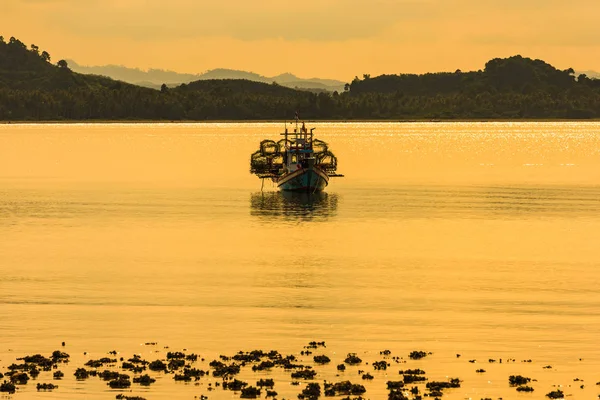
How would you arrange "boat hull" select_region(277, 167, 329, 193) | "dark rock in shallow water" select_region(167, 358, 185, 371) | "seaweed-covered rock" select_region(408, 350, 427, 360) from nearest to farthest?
1. "dark rock in shallow water" select_region(167, 358, 185, 371)
2. "seaweed-covered rock" select_region(408, 350, 427, 360)
3. "boat hull" select_region(277, 167, 329, 193)

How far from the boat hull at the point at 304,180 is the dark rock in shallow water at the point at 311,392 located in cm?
9152

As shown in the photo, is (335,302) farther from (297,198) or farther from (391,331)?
(297,198)

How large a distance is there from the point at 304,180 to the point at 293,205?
11824 millimetres

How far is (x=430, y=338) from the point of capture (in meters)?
45.6

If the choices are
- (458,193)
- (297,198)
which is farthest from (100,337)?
(458,193)

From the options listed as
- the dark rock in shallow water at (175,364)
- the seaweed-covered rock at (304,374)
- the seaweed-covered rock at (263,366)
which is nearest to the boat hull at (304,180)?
the dark rock in shallow water at (175,364)

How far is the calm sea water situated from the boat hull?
3772mm

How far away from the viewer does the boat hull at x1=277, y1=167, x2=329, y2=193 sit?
419 ft

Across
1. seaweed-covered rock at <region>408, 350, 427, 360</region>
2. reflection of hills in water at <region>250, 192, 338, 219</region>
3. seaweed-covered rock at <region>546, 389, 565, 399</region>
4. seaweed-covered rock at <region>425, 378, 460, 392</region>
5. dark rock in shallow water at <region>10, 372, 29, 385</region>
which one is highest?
dark rock in shallow water at <region>10, 372, 29, 385</region>

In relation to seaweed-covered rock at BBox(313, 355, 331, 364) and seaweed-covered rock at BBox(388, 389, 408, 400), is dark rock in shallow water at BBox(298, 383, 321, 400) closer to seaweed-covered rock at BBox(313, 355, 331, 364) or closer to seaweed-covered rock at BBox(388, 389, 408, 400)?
seaweed-covered rock at BBox(388, 389, 408, 400)

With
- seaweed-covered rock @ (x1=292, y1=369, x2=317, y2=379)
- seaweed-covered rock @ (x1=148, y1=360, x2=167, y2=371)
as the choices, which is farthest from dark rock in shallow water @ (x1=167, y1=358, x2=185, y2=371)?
seaweed-covered rock @ (x1=292, y1=369, x2=317, y2=379)

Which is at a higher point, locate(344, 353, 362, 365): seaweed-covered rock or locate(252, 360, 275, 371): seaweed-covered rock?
locate(252, 360, 275, 371): seaweed-covered rock

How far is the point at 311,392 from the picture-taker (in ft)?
118

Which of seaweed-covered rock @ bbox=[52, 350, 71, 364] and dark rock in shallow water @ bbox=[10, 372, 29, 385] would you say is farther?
seaweed-covered rock @ bbox=[52, 350, 71, 364]
